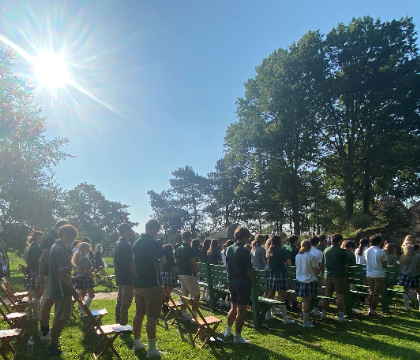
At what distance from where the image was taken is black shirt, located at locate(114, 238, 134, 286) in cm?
591

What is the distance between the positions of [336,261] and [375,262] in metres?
1.13

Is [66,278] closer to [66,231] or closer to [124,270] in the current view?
[66,231]

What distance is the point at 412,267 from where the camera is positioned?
7.85m

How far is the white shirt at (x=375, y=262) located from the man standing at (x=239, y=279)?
3.60 m

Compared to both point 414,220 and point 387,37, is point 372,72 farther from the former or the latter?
point 414,220

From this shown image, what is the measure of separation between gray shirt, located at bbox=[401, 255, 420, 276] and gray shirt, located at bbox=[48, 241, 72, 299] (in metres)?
7.35

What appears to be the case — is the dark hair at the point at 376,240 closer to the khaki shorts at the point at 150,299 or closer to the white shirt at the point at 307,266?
the white shirt at the point at 307,266

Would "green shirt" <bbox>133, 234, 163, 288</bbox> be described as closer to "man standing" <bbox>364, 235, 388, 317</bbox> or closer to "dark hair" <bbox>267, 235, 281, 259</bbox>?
"dark hair" <bbox>267, 235, 281, 259</bbox>

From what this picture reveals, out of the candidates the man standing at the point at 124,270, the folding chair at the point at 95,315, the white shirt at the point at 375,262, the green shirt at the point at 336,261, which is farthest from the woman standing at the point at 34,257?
the white shirt at the point at 375,262

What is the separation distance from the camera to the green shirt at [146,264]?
16.0 ft

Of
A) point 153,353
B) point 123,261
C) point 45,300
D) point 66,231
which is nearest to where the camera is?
point 153,353

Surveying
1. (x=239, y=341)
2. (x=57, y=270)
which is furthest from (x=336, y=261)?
(x=57, y=270)

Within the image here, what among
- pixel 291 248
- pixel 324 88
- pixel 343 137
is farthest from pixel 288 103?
pixel 291 248

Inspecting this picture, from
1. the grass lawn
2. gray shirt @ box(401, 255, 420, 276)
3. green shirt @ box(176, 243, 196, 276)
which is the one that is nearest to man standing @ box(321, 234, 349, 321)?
the grass lawn
